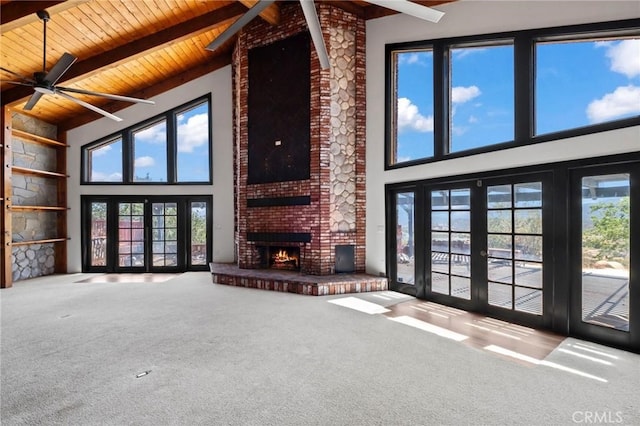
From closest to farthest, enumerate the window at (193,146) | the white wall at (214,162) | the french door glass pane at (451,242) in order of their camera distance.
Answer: the french door glass pane at (451,242) < the white wall at (214,162) < the window at (193,146)

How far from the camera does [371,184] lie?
5.88 metres

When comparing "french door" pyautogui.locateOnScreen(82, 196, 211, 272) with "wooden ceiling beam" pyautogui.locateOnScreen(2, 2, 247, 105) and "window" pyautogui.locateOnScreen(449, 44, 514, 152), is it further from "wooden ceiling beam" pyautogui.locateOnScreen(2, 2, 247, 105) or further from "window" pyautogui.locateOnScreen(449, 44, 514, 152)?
"window" pyautogui.locateOnScreen(449, 44, 514, 152)

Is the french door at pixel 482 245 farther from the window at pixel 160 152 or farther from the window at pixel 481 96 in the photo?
the window at pixel 160 152

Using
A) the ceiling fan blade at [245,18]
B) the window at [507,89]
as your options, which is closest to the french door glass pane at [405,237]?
the window at [507,89]

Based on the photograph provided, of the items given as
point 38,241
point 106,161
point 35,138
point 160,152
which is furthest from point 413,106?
point 38,241

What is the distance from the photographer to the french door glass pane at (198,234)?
7.75 metres

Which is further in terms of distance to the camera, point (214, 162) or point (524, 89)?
point (214, 162)

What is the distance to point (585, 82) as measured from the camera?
3.57 meters

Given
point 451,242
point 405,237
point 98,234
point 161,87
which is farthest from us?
point 98,234

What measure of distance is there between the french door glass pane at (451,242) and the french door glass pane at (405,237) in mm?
409

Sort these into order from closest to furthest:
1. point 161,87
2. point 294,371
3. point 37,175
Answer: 1. point 294,371
2. point 37,175
3. point 161,87

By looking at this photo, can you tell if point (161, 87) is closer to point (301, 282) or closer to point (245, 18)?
point (245, 18)

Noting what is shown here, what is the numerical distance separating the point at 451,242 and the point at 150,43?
20.4 ft

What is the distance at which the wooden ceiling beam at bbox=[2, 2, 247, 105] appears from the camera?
5598mm
